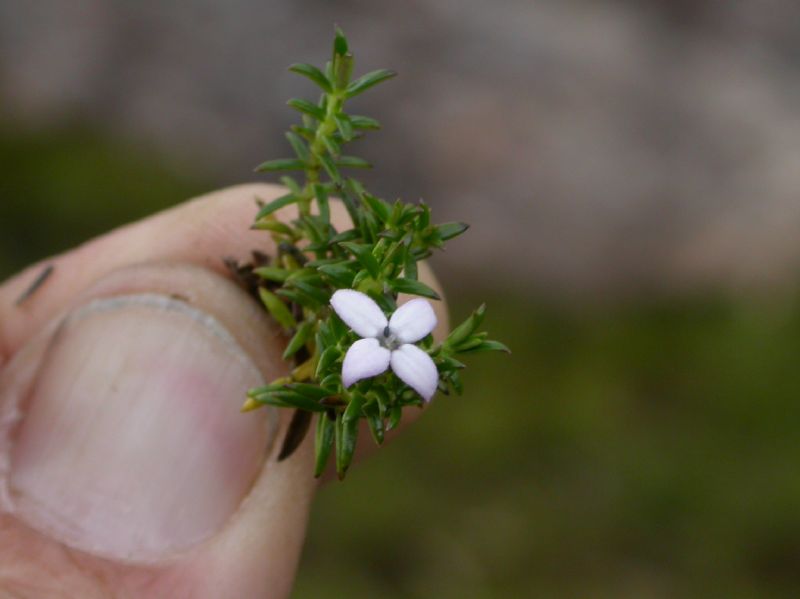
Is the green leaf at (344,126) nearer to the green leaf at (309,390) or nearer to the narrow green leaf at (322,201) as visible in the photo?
the narrow green leaf at (322,201)

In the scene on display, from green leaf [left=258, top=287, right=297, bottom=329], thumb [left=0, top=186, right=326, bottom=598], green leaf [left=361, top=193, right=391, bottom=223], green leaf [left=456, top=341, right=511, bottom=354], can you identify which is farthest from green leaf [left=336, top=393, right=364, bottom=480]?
thumb [left=0, top=186, right=326, bottom=598]

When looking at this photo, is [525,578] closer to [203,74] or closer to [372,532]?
[372,532]

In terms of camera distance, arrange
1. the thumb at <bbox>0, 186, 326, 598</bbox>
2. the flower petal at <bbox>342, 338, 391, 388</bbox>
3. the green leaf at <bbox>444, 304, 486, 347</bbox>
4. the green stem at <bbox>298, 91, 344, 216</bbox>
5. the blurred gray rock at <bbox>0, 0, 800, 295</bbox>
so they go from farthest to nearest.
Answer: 1. the blurred gray rock at <bbox>0, 0, 800, 295</bbox>
2. the thumb at <bbox>0, 186, 326, 598</bbox>
3. the green stem at <bbox>298, 91, 344, 216</bbox>
4. the green leaf at <bbox>444, 304, 486, 347</bbox>
5. the flower petal at <bbox>342, 338, 391, 388</bbox>

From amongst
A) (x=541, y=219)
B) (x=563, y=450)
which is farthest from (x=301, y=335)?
(x=541, y=219)

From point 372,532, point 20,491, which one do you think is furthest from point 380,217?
point 372,532

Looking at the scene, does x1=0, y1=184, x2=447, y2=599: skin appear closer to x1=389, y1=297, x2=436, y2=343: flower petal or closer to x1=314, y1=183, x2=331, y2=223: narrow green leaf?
x1=314, y1=183, x2=331, y2=223: narrow green leaf

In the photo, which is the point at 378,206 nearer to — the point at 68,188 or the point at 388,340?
the point at 388,340
